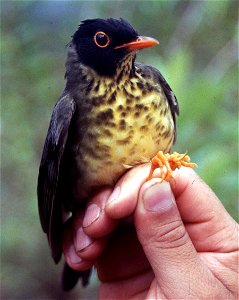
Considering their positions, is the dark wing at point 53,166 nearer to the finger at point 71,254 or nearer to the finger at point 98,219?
the finger at point 71,254

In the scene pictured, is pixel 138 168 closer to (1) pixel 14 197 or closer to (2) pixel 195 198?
(2) pixel 195 198

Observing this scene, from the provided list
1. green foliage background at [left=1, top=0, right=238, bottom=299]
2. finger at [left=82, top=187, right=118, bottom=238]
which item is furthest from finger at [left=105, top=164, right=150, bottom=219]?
green foliage background at [left=1, top=0, right=238, bottom=299]

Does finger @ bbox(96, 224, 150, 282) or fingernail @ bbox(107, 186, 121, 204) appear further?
finger @ bbox(96, 224, 150, 282)

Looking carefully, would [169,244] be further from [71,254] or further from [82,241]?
[71,254]

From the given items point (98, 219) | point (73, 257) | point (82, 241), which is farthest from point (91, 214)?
point (73, 257)

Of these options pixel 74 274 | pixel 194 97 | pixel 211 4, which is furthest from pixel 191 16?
pixel 74 274

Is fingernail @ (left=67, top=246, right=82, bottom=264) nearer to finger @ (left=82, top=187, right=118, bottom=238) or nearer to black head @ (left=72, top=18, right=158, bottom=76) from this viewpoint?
finger @ (left=82, top=187, right=118, bottom=238)

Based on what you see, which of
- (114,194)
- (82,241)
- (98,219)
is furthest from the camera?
(82,241)
